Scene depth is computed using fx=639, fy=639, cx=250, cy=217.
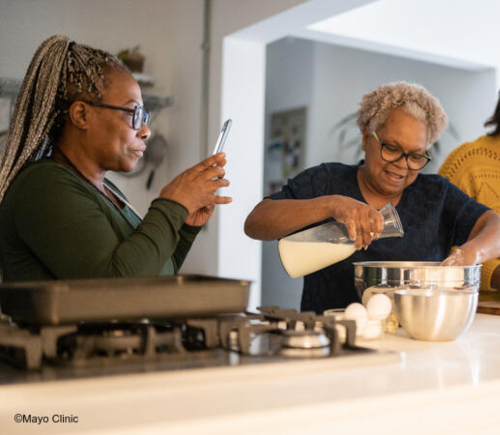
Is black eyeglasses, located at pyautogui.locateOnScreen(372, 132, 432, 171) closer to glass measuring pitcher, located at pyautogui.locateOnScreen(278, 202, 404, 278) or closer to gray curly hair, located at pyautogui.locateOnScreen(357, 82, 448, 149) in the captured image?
gray curly hair, located at pyautogui.locateOnScreen(357, 82, 448, 149)

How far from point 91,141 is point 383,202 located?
931 millimetres

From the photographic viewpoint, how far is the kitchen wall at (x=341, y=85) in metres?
5.27

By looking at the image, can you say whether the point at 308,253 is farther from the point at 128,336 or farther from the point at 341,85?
the point at 341,85

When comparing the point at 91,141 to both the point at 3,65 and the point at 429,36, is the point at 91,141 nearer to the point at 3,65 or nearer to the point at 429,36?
the point at 3,65

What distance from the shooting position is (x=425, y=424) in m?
0.76

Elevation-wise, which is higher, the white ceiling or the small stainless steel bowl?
the white ceiling

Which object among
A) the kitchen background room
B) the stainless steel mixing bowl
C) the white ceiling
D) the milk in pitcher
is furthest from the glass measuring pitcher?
the white ceiling

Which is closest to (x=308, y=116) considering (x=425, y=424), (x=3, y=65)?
(x=3, y=65)

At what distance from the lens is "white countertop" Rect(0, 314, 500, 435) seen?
25.6 inches

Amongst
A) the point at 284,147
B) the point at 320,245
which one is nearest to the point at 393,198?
the point at 320,245

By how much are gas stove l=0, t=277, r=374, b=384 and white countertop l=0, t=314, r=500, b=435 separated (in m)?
0.03

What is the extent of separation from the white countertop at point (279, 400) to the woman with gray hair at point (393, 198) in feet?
2.62
